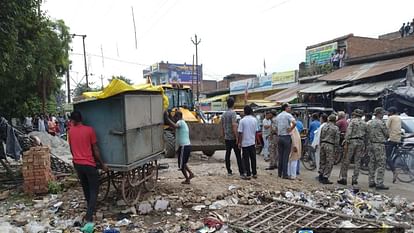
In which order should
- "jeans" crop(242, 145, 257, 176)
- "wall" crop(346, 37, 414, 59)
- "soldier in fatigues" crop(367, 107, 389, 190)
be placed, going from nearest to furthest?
1. "soldier in fatigues" crop(367, 107, 389, 190)
2. "jeans" crop(242, 145, 257, 176)
3. "wall" crop(346, 37, 414, 59)

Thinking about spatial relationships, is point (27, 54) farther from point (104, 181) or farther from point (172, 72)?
point (172, 72)

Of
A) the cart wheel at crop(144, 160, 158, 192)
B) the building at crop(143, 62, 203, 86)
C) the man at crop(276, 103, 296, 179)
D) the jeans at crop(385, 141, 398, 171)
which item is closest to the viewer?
the cart wheel at crop(144, 160, 158, 192)

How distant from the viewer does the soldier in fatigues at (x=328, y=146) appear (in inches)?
360

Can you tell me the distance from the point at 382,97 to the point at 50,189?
11.8 m

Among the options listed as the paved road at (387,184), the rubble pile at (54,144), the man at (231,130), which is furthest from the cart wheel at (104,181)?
the rubble pile at (54,144)

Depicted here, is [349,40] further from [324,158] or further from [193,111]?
[324,158]

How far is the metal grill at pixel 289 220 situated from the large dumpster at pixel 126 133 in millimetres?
2001

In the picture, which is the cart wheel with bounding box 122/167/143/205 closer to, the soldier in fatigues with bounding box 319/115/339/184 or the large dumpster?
the large dumpster

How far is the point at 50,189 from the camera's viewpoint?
820 centimetres

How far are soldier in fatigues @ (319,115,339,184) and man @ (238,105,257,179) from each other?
178 centimetres

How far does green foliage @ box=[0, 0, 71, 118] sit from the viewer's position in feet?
25.0

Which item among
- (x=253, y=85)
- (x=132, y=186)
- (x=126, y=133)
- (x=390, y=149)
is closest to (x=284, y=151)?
(x=390, y=149)

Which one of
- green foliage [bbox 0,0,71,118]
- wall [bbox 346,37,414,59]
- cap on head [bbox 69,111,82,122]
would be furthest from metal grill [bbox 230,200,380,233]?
wall [bbox 346,37,414,59]

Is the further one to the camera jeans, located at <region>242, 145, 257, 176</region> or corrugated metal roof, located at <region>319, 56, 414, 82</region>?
corrugated metal roof, located at <region>319, 56, 414, 82</region>
